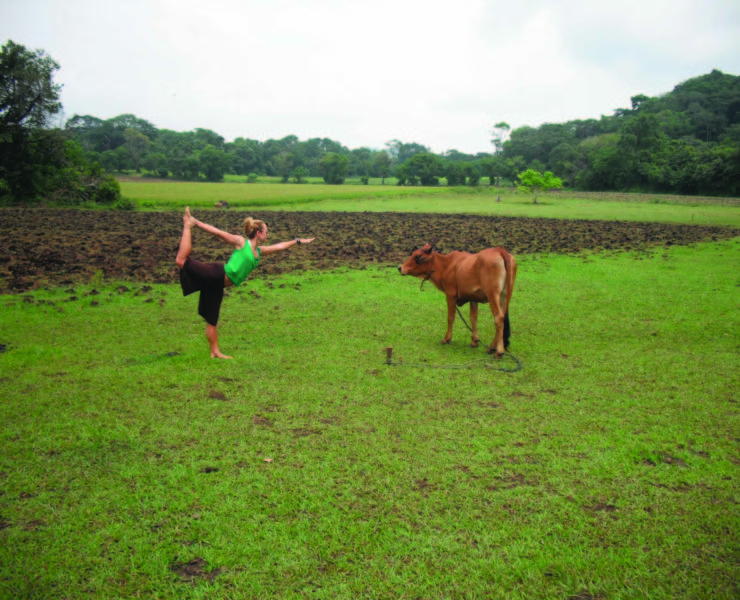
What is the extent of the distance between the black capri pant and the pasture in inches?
33.5

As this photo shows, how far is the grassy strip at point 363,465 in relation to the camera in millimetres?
3398

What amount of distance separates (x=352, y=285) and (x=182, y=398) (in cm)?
842

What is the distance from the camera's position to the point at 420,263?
9000 millimetres

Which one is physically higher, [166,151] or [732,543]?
[166,151]

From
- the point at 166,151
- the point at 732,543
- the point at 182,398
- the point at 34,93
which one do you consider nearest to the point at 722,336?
the point at 732,543

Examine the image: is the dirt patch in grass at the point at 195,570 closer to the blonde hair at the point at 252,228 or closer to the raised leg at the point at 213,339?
the raised leg at the point at 213,339

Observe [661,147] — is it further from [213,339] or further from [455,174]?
[213,339]

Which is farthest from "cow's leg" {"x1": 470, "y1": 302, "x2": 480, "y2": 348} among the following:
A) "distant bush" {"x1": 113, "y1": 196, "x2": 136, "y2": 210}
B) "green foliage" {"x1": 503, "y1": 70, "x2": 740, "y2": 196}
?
"green foliage" {"x1": 503, "y1": 70, "x2": 740, "y2": 196}

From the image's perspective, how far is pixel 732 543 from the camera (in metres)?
3.62

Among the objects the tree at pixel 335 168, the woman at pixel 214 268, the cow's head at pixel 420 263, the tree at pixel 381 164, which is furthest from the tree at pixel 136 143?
the woman at pixel 214 268

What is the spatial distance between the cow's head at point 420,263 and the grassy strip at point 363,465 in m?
1.23

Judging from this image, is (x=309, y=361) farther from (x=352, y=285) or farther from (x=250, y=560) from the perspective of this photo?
(x=352, y=285)

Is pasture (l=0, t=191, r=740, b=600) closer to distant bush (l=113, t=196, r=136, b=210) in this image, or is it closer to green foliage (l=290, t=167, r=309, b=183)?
distant bush (l=113, t=196, r=136, b=210)

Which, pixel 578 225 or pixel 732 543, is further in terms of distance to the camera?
pixel 578 225
